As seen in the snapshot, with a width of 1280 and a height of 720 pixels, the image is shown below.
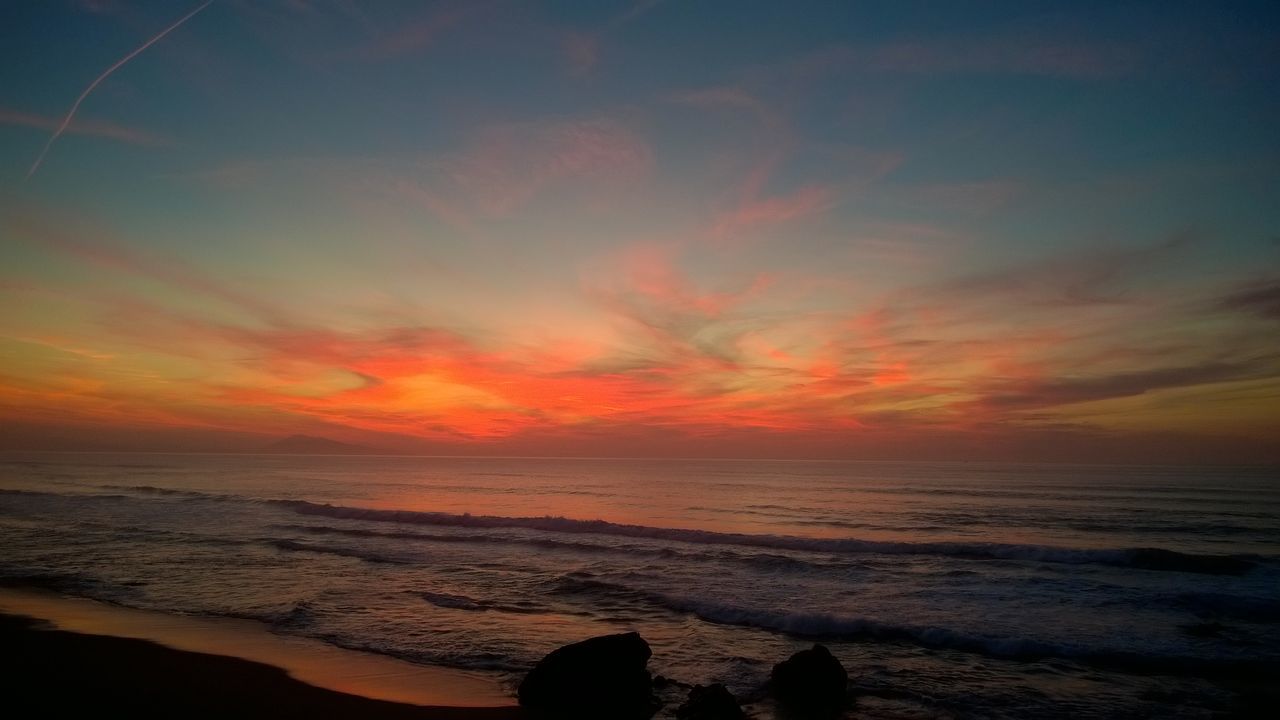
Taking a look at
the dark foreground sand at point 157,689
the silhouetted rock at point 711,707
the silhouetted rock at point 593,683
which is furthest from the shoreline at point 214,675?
the silhouetted rock at point 711,707

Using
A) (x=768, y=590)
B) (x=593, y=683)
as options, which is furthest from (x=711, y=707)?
(x=768, y=590)

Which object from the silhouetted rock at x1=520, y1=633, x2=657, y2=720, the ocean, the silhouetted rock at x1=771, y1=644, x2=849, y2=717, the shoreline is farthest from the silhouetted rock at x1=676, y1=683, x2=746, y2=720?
the shoreline

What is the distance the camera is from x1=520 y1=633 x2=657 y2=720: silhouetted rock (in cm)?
920

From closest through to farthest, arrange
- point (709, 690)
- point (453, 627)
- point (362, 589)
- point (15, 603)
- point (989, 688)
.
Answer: point (709, 690) → point (989, 688) → point (453, 627) → point (15, 603) → point (362, 589)

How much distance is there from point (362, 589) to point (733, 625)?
418 inches

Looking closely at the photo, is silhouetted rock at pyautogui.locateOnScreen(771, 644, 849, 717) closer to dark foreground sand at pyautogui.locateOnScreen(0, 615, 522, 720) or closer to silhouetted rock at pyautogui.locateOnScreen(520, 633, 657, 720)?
silhouetted rock at pyautogui.locateOnScreen(520, 633, 657, 720)

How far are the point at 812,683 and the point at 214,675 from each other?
9832mm

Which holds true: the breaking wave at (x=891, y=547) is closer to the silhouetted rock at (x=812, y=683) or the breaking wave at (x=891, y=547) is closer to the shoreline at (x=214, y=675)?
the silhouetted rock at (x=812, y=683)

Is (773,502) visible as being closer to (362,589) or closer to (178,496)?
(362,589)

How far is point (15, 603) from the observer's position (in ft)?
49.2

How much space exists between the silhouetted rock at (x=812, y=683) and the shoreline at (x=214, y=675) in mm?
4145

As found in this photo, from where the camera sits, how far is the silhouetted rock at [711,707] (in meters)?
8.35

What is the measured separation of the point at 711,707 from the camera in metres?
8.42

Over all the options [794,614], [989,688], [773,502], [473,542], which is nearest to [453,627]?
[794,614]
